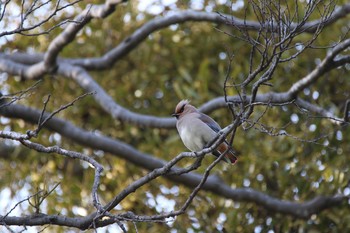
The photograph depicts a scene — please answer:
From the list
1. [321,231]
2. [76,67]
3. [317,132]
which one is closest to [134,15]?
[76,67]

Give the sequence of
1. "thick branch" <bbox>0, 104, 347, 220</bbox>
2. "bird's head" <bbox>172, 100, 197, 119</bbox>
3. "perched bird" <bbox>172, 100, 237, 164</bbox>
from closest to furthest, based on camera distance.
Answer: "perched bird" <bbox>172, 100, 237, 164</bbox> < "bird's head" <bbox>172, 100, 197, 119</bbox> < "thick branch" <bbox>0, 104, 347, 220</bbox>

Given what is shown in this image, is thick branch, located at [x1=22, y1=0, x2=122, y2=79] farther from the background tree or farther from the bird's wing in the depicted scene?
the bird's wing

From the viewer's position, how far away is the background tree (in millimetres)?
4051

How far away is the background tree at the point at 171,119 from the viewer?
13.3 feet

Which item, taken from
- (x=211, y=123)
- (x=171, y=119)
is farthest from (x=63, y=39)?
(x=211, y=123)

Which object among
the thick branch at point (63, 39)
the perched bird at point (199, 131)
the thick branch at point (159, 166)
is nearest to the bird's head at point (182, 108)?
the perched bird at point (199, 131)

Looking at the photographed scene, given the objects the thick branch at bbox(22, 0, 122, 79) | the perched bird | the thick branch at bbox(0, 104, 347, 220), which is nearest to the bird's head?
the perched bird

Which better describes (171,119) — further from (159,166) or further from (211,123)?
(211,123)

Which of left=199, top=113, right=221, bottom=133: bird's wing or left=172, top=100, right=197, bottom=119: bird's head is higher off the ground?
left=172, top=100, right=197, bottom=119: bird's head

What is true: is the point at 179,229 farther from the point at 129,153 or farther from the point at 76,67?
the point at 76,67

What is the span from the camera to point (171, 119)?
404cm

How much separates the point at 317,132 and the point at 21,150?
5.89ft

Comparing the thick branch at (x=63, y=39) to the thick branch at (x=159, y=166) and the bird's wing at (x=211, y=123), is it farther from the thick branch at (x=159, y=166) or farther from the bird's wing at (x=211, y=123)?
the bird's wing at (x=211, y=123)

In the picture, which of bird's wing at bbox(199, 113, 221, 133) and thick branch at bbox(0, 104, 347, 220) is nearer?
bird's wing at bbox(199, 113, 221, 133)
